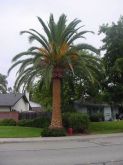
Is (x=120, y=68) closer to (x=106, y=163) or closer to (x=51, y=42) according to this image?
(x=51, y=42)

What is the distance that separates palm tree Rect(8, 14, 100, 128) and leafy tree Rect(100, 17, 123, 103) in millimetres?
5261

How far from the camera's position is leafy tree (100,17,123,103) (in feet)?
140

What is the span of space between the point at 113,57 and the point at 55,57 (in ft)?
27.9

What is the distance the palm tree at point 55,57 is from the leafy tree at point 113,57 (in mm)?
5261

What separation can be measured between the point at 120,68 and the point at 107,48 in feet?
Result: 10.9

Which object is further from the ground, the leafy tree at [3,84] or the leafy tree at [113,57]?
the leafy tree at [3,84]

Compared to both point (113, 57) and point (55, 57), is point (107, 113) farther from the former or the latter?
point (55, 57)

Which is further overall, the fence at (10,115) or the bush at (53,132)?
the fence at (10,115)

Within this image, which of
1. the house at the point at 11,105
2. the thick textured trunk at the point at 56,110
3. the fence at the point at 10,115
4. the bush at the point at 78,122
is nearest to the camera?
the thick textured trunk at the point at 56,110

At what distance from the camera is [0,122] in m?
52.5

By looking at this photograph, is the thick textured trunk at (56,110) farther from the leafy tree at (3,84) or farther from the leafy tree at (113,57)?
the leafy tree at (3,84)

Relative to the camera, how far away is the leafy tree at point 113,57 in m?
42.7

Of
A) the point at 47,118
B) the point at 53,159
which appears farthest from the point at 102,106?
the point at 53,159

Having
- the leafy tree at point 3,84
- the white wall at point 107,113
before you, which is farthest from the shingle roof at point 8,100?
the leafy tree at point 3,84
